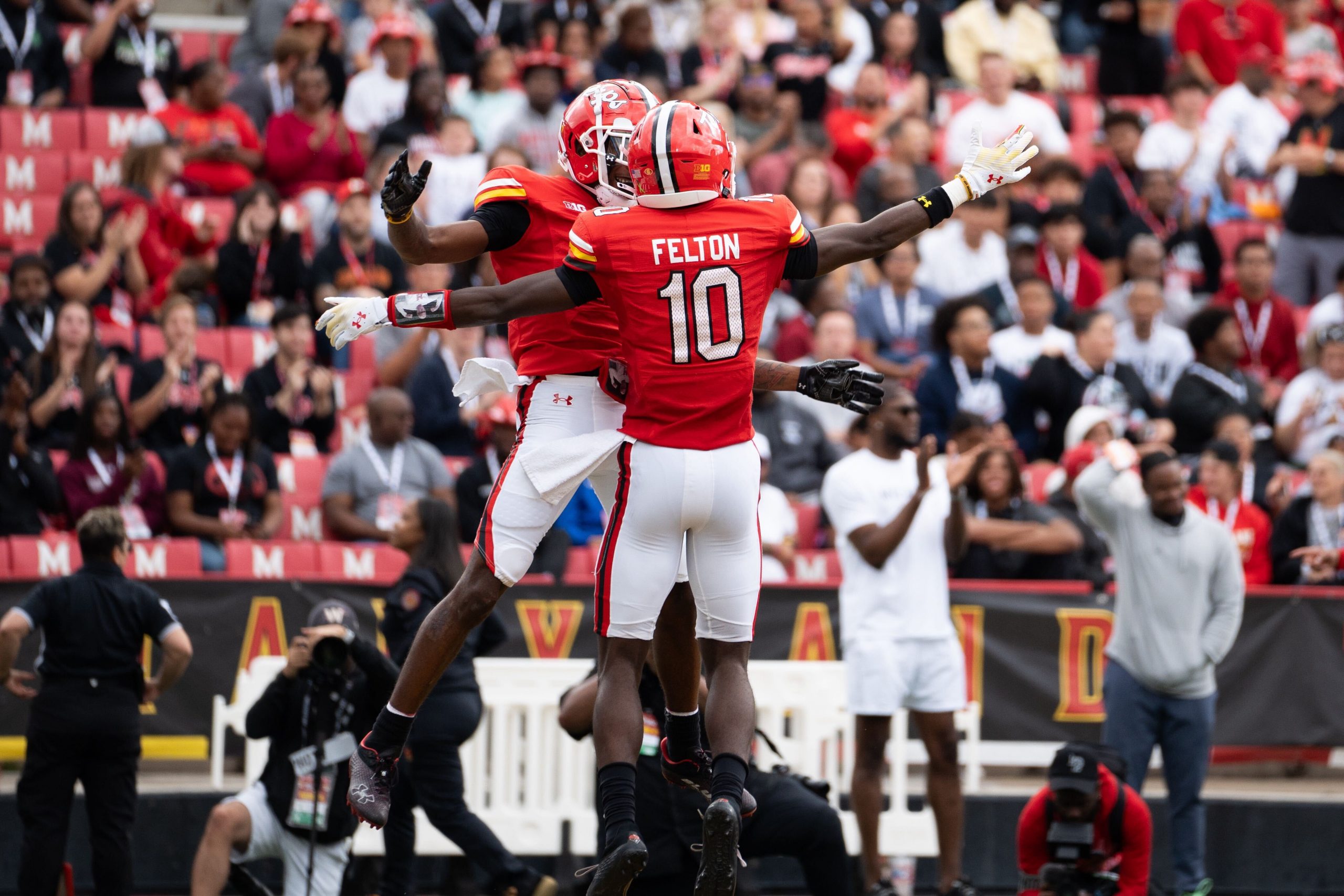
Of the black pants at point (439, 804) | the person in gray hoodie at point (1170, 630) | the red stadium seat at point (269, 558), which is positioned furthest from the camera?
the red stadium seat at point (269, 558)

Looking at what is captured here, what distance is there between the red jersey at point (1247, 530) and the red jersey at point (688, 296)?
6.08m

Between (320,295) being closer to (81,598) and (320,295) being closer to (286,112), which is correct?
(286,112)

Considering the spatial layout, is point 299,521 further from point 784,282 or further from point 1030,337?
point 1030,337

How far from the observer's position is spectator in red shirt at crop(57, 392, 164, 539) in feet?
35.1

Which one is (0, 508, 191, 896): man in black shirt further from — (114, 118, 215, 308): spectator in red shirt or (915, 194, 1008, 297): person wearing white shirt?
(915, 194, 1008, 297): person wearing white shirt

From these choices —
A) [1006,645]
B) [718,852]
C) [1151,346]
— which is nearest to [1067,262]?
[1151,346]

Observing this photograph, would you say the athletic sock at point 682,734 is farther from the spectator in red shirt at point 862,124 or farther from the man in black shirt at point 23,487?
the spectator in red shirt at point 862,124

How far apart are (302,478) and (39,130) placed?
476 centimetres

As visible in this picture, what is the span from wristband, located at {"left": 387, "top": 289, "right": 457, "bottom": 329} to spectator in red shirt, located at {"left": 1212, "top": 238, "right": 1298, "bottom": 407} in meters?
9.46

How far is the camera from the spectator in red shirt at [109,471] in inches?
421

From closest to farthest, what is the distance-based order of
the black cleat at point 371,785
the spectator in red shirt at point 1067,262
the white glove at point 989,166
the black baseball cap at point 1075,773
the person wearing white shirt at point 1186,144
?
the black cleat at point 371,785, the white glove at point 989,166, the black baseball cap at point 1075,773, the spectator in red shirt at point 1067,262, the person wearing white shirt at point 1186,144

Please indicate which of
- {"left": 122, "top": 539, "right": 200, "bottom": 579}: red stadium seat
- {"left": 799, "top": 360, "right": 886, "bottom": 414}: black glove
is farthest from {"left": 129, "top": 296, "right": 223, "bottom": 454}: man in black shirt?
{"left": 799, "top": 360, "right": 886, "bottom": 414}: black glove

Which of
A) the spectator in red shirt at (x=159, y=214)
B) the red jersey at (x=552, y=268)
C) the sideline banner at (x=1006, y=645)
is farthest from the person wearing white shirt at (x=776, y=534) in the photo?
the red jersey at (x=552, y=268)

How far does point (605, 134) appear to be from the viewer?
6.14 m
